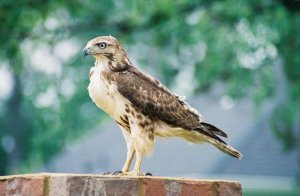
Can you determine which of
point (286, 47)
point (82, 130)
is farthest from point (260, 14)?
point (82, 130)

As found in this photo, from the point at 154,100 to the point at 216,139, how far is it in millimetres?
428

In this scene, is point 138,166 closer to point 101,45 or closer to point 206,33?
point 101,45

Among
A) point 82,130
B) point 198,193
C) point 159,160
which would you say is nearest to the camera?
point 198,193

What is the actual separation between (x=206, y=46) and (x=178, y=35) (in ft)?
2.44

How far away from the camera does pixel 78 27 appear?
1761cm

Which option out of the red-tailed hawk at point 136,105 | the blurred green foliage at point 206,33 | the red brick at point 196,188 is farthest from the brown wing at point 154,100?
the blurred green foliage at point 206,33

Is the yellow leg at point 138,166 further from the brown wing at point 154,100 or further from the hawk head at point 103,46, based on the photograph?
the hawk head at point 103,46

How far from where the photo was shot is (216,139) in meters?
4.77

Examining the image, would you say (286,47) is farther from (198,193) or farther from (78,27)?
(198,193)

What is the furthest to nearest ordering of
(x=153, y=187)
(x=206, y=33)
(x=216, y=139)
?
(x=206, y=33), (x=216, y=139), (x=153, y=187)

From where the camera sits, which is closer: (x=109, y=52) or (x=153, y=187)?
(x=153, y=187)

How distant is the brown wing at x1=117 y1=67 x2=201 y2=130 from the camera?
4.54m

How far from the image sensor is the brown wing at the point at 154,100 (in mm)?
4539

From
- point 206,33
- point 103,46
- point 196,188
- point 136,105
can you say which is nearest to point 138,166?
point 136,105
